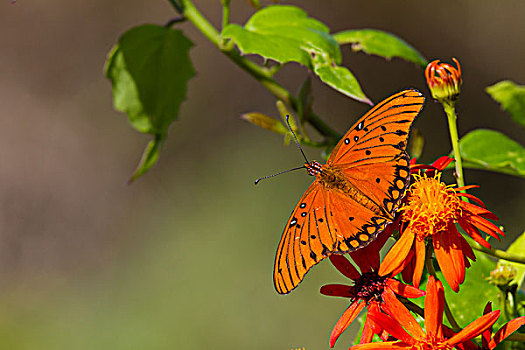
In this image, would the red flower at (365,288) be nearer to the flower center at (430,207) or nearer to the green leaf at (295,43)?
the flower center at (430,207)

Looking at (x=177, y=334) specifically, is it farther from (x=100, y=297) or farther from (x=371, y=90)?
(x=371, y=90)

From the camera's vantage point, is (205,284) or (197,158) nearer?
(205,284)

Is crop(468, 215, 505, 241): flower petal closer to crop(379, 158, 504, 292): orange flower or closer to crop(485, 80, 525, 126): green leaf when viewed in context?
crop(379, 158, 504, 292): orange flower

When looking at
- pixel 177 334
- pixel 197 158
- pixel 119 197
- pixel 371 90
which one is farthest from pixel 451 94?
pixel 119 197

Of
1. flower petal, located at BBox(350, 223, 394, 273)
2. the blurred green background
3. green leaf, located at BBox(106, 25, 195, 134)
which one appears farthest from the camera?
the blurred green background

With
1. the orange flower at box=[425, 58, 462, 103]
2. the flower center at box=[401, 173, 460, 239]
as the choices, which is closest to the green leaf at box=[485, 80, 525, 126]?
the orange flower at box=[425, 58, 462, 103]

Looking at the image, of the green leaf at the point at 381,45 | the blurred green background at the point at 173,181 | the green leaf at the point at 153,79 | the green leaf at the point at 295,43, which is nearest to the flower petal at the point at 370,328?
the green leaf at the point at 295,43

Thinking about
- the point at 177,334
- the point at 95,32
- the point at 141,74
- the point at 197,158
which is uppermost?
the point at 95,32
